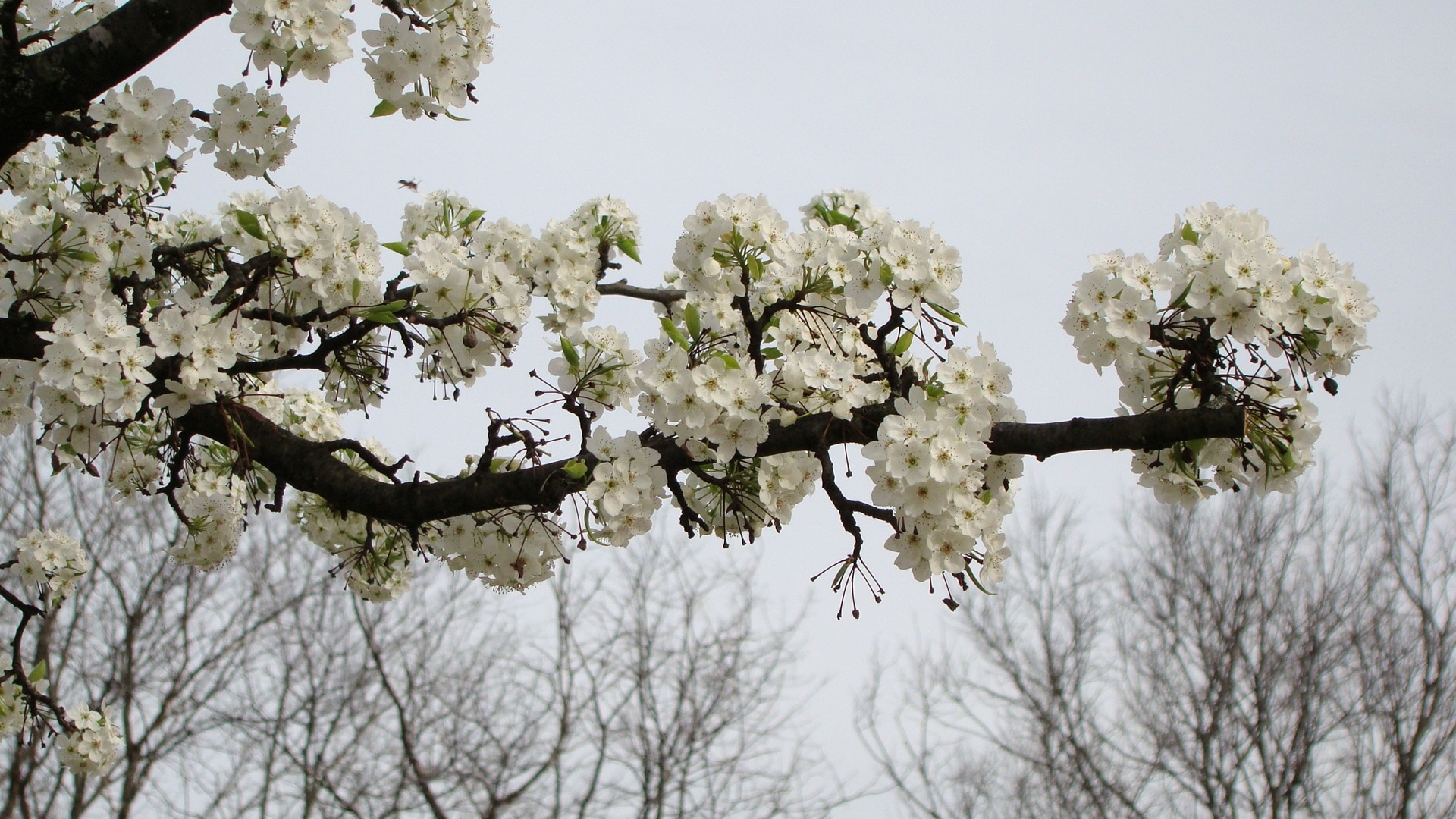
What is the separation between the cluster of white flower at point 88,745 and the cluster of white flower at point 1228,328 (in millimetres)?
3850

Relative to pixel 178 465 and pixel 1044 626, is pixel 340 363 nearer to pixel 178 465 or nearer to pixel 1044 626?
pixel 178 465

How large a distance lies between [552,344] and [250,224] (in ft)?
3.06

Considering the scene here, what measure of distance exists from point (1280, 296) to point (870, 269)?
98cm

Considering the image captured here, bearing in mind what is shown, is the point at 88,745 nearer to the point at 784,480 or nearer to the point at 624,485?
the point at 624,485

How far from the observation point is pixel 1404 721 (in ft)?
40.8

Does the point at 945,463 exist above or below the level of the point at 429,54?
below

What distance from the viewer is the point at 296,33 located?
124 inches

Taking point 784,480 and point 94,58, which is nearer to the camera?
point 94,58

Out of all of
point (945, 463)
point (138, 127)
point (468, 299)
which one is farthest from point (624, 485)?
point (138, 127)

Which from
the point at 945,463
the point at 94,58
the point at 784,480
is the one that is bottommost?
the point at 945,463

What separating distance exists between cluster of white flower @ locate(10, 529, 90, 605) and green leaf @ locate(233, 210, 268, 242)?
81.8 inches

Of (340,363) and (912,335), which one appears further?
(340,363)

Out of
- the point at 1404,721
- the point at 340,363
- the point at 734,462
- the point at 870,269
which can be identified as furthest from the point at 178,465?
the point at 1404,721

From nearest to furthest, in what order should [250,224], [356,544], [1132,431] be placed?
[1132,431]
[250,224]
[356,544]
